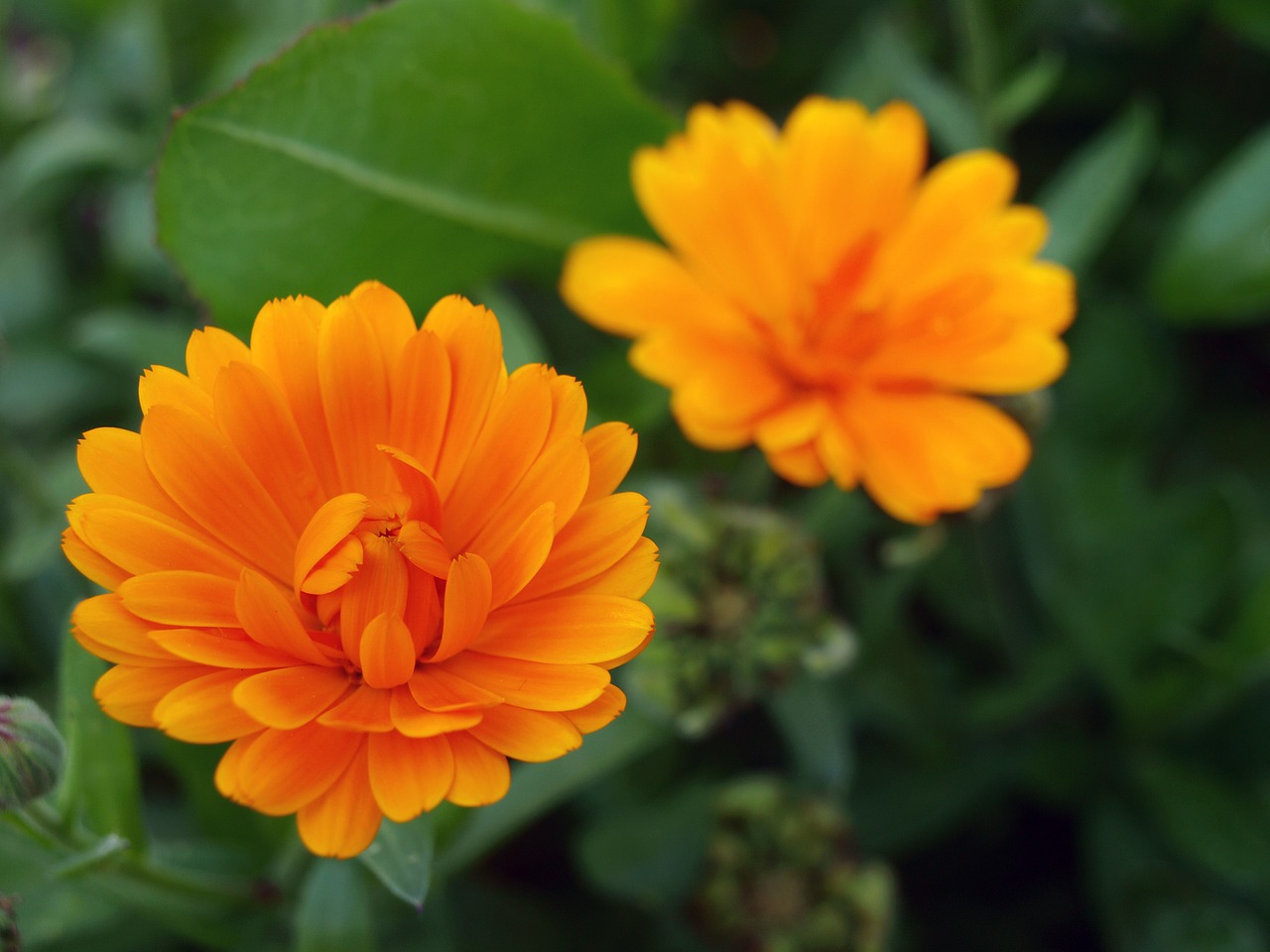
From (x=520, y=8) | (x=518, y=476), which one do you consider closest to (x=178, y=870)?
(x=518, y=476)

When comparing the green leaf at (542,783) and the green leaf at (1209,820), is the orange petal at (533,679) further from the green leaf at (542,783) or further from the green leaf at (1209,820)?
the green leaf at (1209,820)

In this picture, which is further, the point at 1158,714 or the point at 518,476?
the point at 1158,714

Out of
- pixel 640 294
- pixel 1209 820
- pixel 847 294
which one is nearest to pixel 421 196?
pixel 640 294

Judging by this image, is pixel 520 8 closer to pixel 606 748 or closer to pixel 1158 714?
pixel 606 748

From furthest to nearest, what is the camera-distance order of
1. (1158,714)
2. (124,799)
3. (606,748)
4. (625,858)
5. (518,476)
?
(1158,714), (625,858), (606,748), (124,799), (518,476)

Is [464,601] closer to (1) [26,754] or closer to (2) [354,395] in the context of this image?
(2) [354,395]
